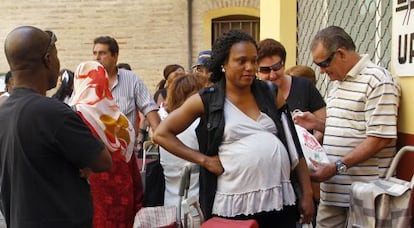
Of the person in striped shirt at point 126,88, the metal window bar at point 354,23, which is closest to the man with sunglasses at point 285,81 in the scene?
the metal window bar at point 354,23

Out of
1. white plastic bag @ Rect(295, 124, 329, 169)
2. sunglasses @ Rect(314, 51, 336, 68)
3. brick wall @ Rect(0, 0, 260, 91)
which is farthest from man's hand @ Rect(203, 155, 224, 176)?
brick wall @ Rect(0, 0, 260, 91)

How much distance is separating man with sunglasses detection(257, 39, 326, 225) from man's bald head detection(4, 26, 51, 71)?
205 centimetres

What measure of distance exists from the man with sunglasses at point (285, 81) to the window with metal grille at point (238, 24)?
7.26 metres

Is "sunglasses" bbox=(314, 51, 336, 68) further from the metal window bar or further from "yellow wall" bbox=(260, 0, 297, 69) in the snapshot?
"yellow wall" bbox=(260, 0, 297, 69)

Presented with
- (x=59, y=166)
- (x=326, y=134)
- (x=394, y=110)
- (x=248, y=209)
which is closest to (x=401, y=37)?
(x=394, y=110)

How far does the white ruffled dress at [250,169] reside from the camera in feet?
9.56

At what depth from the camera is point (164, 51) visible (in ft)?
37.8

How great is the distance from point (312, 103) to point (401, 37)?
1081 mm

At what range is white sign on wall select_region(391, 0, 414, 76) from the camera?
10.8ft

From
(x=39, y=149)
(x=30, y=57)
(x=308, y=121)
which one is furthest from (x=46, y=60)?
(x=308, y=121)

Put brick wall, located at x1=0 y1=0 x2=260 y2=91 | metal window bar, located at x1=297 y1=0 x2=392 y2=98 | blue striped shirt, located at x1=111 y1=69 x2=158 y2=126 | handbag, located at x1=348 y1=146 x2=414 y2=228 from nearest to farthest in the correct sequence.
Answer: handbag, located at x1=348 y1=146 x2=414 y2=228 < metal window bar, located at x1=297 y1=0 x2=392 y2=98 < blue striped shirt, located at x1=111 y1=69 x2=158 y2=126 < brick wall, located at x1=0 y1=0 x2=260 y2=91

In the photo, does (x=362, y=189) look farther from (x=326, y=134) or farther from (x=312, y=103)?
(x=312, y=103)

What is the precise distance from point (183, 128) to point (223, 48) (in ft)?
1.68

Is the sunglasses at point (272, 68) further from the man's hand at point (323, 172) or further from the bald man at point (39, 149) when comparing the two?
the bald man at point (39, 149)
